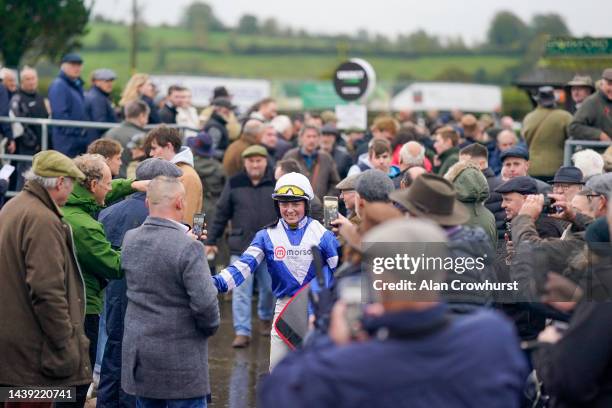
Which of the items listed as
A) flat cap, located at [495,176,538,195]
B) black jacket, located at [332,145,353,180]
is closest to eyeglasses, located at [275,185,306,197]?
flat cap, located at [495,176,538,195]

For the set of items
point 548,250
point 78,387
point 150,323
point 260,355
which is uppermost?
point 548,250

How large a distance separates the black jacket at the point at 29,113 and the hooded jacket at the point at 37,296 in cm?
732

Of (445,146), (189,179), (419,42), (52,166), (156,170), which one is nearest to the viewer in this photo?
(52,166)

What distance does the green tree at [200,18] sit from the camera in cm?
9871

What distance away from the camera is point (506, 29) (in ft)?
375

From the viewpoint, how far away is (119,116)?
1594cm

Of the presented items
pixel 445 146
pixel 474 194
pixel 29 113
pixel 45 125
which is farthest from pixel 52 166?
pixel 29 113

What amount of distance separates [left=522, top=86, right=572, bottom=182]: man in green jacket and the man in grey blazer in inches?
294

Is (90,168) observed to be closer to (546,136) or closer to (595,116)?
(595,116)

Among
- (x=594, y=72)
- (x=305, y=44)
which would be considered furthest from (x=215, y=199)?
(x=305, y=44)

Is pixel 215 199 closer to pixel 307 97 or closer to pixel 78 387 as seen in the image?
pixel 78 387

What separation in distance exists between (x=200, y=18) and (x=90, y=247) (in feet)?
319

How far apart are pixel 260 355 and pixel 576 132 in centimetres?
454

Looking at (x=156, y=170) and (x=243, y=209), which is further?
(x=243, y=209)
